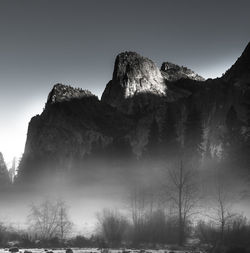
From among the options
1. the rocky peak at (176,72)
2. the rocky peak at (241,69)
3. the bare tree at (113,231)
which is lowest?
the bare tree at (113,231)

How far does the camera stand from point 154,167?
68938mm

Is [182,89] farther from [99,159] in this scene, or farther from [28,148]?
[99,159]

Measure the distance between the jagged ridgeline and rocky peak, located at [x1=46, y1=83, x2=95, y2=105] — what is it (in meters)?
0.32

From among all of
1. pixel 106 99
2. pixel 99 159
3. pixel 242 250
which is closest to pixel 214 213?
pixel 242 250

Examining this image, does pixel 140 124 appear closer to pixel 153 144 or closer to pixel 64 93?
pixel 153 144

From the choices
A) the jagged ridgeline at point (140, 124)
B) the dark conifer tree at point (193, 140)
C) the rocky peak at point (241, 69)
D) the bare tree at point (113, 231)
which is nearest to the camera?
the bare tree at point (113, 231)

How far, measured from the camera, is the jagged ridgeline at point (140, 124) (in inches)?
2771

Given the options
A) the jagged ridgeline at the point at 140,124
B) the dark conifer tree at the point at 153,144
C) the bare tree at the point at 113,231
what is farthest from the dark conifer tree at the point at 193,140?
the bare tree at the point at 113,231

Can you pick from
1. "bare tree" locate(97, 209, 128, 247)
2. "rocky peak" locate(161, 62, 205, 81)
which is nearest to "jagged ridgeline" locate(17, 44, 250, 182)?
"rocky peak" locate(161, 62, 205, 81)

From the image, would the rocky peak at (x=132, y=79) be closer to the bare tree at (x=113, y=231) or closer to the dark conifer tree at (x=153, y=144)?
the dark conifer tree at (x=153, y=144)

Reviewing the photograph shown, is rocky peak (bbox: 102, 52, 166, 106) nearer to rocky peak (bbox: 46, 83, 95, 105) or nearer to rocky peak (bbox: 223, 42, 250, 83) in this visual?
rocky peak (bbox: 46, 83, 95, 105)

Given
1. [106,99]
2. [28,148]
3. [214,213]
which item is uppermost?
[106,99]

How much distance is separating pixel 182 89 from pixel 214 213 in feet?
332

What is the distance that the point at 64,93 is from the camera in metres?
124
